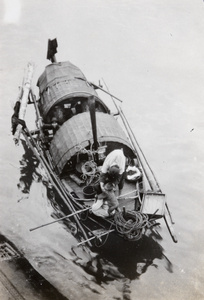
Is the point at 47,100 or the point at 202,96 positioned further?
the point at 202,96

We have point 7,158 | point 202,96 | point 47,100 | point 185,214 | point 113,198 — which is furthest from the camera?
point 202,96

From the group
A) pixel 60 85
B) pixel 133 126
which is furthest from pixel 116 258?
pixel 133 126

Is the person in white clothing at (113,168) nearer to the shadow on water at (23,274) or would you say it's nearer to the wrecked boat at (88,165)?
the wrecked boat at (88,165)

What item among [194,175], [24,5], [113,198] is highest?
[24,5]

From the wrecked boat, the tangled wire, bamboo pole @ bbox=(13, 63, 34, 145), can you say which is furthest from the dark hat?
bamboo pole @ bbox=(13, 63, 34, 145)

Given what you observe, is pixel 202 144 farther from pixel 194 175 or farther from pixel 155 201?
pixel 155 201

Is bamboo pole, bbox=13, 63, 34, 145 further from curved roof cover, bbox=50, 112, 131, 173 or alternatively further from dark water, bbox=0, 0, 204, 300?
dark water, bbox=0, 0, 204, 300

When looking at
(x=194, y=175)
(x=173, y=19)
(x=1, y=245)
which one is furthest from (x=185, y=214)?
(x=173, y=19)
